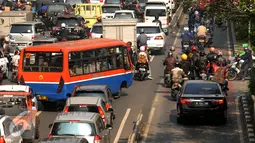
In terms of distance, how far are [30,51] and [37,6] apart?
117 ft

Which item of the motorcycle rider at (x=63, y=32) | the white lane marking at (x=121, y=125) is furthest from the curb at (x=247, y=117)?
the motorcycle rider at (x=63, y=32)

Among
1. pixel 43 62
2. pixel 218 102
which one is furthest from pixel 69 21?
pixel 218 102

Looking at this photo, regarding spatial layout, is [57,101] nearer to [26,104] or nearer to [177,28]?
[26,104]

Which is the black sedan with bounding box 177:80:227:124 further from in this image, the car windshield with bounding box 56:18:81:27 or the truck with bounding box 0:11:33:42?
the truck with bounding box 0:11:33:42

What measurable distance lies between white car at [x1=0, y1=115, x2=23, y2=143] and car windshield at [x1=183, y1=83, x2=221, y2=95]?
803 centimetres

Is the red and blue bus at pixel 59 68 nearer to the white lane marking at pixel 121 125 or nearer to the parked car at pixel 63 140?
the white lane marking at pixel 121 125

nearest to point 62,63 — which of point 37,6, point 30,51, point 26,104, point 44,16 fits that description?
point 30,51

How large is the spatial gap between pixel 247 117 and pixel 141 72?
1034 centimetres

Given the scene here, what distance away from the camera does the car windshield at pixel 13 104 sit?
73.5 ft

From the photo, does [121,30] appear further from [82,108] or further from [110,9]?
[82,108]

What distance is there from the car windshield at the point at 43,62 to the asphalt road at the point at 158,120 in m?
1.59

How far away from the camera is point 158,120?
27.9 metres

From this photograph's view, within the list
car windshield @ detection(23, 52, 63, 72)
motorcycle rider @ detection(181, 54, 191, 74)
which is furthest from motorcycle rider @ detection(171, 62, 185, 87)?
car windshield @ detection(23, 52, 63, 72)

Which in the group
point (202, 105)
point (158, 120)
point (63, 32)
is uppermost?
point (63, 32)
